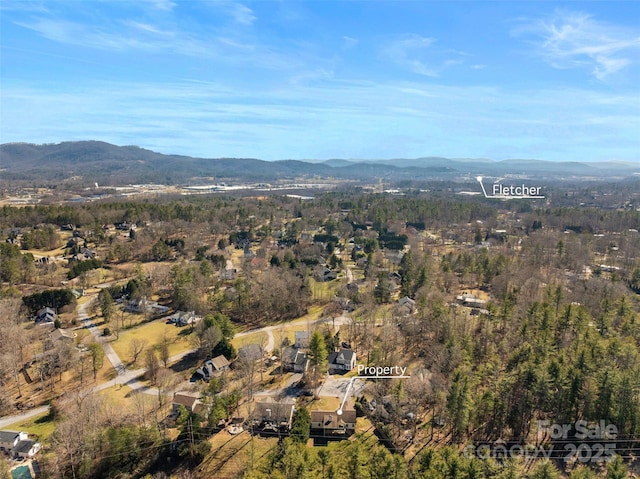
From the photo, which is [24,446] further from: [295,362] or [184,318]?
[184,318]

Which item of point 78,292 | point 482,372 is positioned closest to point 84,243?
point 78,292

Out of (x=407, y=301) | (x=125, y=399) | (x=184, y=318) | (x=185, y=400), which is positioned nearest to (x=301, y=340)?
(x=185, y=400)

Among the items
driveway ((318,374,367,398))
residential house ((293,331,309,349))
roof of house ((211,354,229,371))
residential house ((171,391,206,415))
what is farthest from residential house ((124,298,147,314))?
driveway ((318,374,367,398))

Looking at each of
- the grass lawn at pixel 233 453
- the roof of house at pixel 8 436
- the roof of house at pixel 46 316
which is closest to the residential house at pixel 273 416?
the grass lawn at pixel 233 453

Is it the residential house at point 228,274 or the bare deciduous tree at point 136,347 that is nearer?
the bare deciduous tree at point 136,347

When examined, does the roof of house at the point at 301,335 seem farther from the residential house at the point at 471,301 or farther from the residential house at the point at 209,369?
the residential house at the point at 471,301
